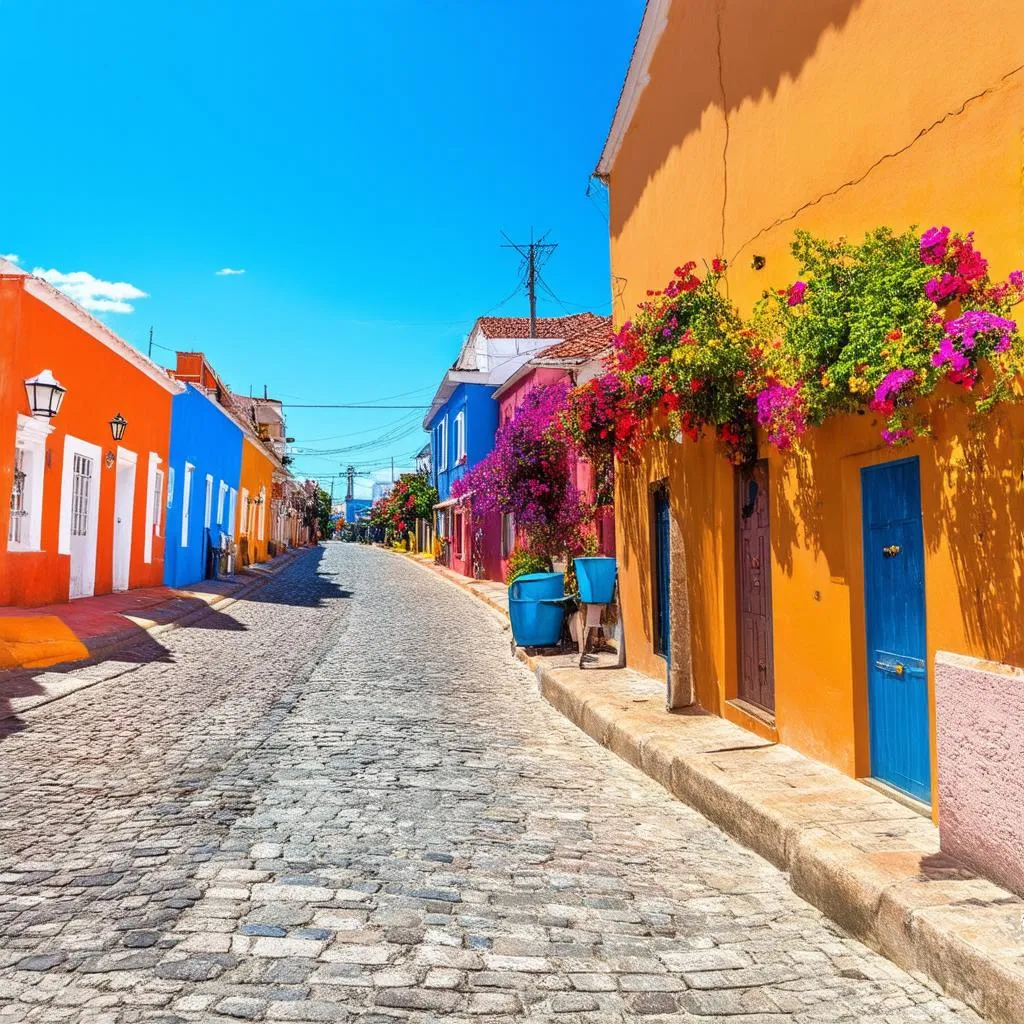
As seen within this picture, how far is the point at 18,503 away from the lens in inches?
478

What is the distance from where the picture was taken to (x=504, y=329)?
3095 centimetres

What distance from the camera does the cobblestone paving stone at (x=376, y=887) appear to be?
291 centimetres

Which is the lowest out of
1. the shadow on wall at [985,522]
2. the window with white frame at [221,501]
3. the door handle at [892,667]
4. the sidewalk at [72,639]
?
the sidewalk at [72,639]

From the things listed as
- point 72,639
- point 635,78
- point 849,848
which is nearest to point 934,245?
point 849,848

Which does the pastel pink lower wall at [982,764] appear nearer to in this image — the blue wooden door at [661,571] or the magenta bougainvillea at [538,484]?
the blue wooden door at [661,571]

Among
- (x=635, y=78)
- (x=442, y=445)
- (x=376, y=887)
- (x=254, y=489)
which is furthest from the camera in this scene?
(x=442, y=445)

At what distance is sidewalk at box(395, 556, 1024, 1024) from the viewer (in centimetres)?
300

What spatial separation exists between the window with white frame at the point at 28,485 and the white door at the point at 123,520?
410 centimetres

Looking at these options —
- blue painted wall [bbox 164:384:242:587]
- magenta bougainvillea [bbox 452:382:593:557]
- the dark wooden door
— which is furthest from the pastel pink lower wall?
blue painted wall [bbox 164:384:242:587]

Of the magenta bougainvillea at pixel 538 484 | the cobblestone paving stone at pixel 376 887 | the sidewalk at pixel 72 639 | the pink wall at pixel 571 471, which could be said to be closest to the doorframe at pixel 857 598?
the cobblestone paving stone at pixel 376 887

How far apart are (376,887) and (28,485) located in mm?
10678

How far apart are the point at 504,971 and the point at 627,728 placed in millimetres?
3856

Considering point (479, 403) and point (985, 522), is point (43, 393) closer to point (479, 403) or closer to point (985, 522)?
point (985, 522)

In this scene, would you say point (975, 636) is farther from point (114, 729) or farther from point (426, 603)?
point (426, 603)
